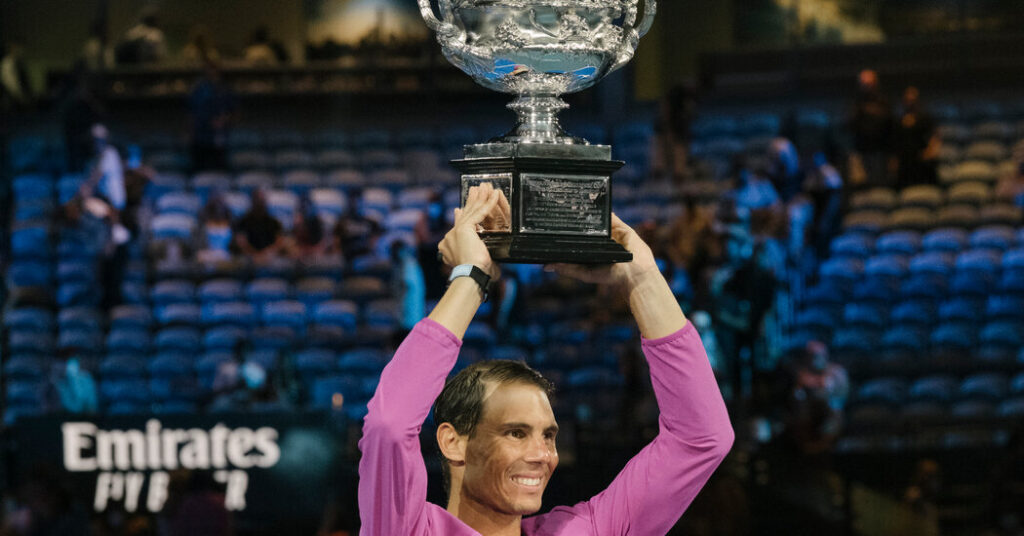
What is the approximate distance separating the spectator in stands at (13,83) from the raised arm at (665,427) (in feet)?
39.6

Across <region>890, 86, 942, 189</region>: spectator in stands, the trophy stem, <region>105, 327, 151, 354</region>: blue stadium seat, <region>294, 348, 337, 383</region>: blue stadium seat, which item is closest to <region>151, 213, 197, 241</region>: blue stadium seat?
<region>105, 327, 151, 354</region>: blue stadium seat

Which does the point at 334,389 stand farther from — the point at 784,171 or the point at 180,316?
the point at 784,171

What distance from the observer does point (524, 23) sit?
2.68 metres

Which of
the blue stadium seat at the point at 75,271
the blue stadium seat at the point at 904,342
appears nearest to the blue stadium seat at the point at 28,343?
the blue stadium seat at the point at 75,271

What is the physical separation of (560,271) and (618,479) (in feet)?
1.27

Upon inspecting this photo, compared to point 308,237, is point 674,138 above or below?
above

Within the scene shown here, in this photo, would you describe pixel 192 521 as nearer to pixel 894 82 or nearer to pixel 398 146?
pixel 398 146

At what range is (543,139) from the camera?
277 centimetres

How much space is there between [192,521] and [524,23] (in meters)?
4.66

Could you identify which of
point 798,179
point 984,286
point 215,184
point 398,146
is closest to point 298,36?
point 398,146

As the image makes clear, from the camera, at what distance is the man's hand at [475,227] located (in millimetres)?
2463

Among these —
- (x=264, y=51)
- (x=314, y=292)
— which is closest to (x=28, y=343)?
(x=314, y=292)

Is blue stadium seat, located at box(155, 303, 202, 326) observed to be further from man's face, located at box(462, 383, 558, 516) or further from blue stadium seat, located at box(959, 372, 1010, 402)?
man's face, located at box(462, 383, 558, 516)

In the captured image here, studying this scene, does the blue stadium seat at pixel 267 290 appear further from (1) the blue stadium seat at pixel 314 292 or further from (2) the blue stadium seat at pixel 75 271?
(2) the blue stadium seat at pixel 75 271
